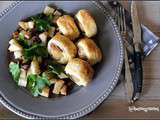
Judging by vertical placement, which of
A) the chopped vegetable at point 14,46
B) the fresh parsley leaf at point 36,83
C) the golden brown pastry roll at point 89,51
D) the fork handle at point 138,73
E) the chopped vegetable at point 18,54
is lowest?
the fork handle at point 138,73

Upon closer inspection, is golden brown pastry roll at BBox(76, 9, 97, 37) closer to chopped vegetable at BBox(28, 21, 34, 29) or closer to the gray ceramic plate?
the gray ceramic plate

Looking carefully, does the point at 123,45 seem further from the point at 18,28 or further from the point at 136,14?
the point at 18,28

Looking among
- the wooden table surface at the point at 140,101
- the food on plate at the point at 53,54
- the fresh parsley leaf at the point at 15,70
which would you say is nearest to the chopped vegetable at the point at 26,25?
the food on plate at the point at 53,54

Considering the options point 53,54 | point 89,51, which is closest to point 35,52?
point 53,54

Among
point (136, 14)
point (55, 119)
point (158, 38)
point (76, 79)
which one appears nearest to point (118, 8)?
point (136, 14)

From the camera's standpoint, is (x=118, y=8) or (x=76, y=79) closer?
(x=76, y=79)

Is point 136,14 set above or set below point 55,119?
above

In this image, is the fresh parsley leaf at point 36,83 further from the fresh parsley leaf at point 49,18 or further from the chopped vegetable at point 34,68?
the fresh parsley leaf at point 49,18

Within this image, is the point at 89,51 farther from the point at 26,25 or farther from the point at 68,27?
the point at 26,25

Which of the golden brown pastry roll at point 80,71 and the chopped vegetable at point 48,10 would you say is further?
the chopped vegetable at point 48,10
